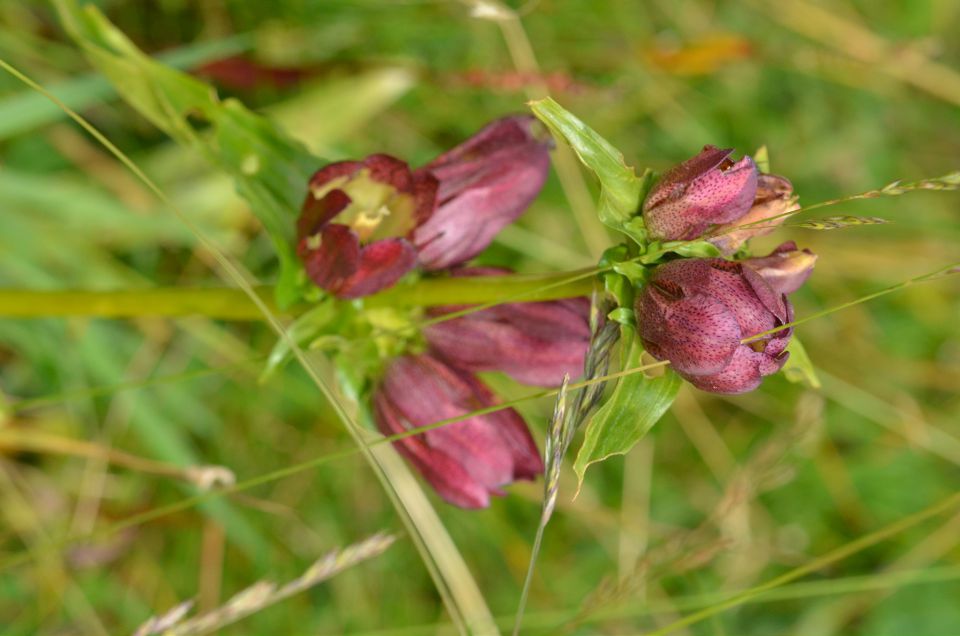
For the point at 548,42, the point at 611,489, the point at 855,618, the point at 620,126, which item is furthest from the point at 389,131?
the point at 855,618

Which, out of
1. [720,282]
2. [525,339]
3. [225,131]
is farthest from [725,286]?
[225,131]

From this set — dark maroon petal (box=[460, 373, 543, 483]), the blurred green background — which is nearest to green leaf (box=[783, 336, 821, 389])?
dark maroon petal (box=[460, 373, 543, 483])

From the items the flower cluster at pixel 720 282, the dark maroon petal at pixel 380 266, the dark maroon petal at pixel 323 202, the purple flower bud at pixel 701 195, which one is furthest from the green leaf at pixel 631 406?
the dark maroon petal at pixel 323 202

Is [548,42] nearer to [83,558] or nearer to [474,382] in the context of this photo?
[474,382]

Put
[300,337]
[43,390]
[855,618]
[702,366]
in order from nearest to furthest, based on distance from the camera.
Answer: [702,366] < [300,337] < [43,390] < [855,618]

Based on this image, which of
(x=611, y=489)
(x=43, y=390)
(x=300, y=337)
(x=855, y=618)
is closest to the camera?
(x=300, y=337)

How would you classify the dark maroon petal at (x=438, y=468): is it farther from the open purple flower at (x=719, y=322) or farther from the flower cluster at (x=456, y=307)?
the open purple flower at (x=719, y=322)

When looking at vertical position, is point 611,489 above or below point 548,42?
below

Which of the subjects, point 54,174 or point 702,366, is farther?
point 54,174
